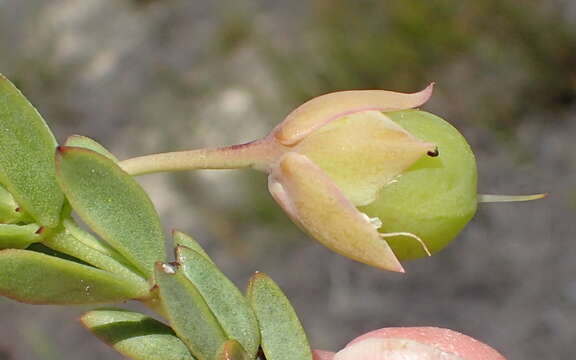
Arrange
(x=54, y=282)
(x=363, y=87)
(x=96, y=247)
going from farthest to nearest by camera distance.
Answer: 1. (x=363, y=87)
2. (x=96, y=247)
3. (x=54, y=282)

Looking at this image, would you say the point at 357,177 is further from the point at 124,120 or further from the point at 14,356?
the point at 124,120

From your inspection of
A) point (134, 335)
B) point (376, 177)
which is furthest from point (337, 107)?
point (134, 335)

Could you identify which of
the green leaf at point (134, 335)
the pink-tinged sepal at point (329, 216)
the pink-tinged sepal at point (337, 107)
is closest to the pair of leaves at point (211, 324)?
the green leaf at point (134, 335)

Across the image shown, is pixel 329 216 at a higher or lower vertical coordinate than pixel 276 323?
higher

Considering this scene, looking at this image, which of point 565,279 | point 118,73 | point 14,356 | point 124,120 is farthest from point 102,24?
point 565,279

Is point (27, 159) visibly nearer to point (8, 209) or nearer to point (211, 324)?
point (8, 209)

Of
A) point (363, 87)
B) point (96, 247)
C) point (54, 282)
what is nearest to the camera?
point (54, 282)

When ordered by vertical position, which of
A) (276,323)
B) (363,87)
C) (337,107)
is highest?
(337,107)
